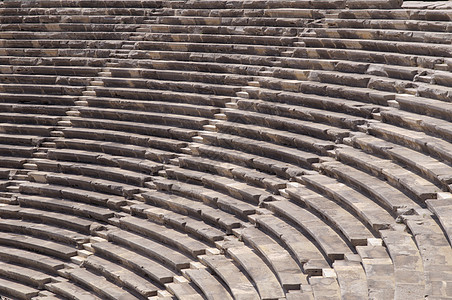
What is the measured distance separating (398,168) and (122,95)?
10.2m

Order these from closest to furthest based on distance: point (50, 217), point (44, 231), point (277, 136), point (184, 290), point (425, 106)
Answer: point (184, 290) < point (425, 106) < point (277, 136) < point (44, 231) < point (50, 217)

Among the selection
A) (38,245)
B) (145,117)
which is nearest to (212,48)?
(145,117)

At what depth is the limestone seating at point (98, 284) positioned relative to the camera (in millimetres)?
13656

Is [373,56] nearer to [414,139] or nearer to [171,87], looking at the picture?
[414,139]

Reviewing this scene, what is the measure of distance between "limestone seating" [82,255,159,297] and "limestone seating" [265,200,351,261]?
102 inches

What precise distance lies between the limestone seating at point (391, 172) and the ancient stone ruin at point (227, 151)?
0.15 ft

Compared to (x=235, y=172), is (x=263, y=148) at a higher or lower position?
higher

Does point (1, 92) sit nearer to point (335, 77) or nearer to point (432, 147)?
point (335, 77)

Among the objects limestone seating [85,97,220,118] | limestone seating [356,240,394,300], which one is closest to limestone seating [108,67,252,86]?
limestone seating [85,97,220,118]

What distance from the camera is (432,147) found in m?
11.4

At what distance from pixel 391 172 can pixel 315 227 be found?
1455mm

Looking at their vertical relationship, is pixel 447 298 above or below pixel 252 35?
below

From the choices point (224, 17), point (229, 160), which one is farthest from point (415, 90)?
point (224, 17)

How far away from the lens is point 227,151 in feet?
52.6
